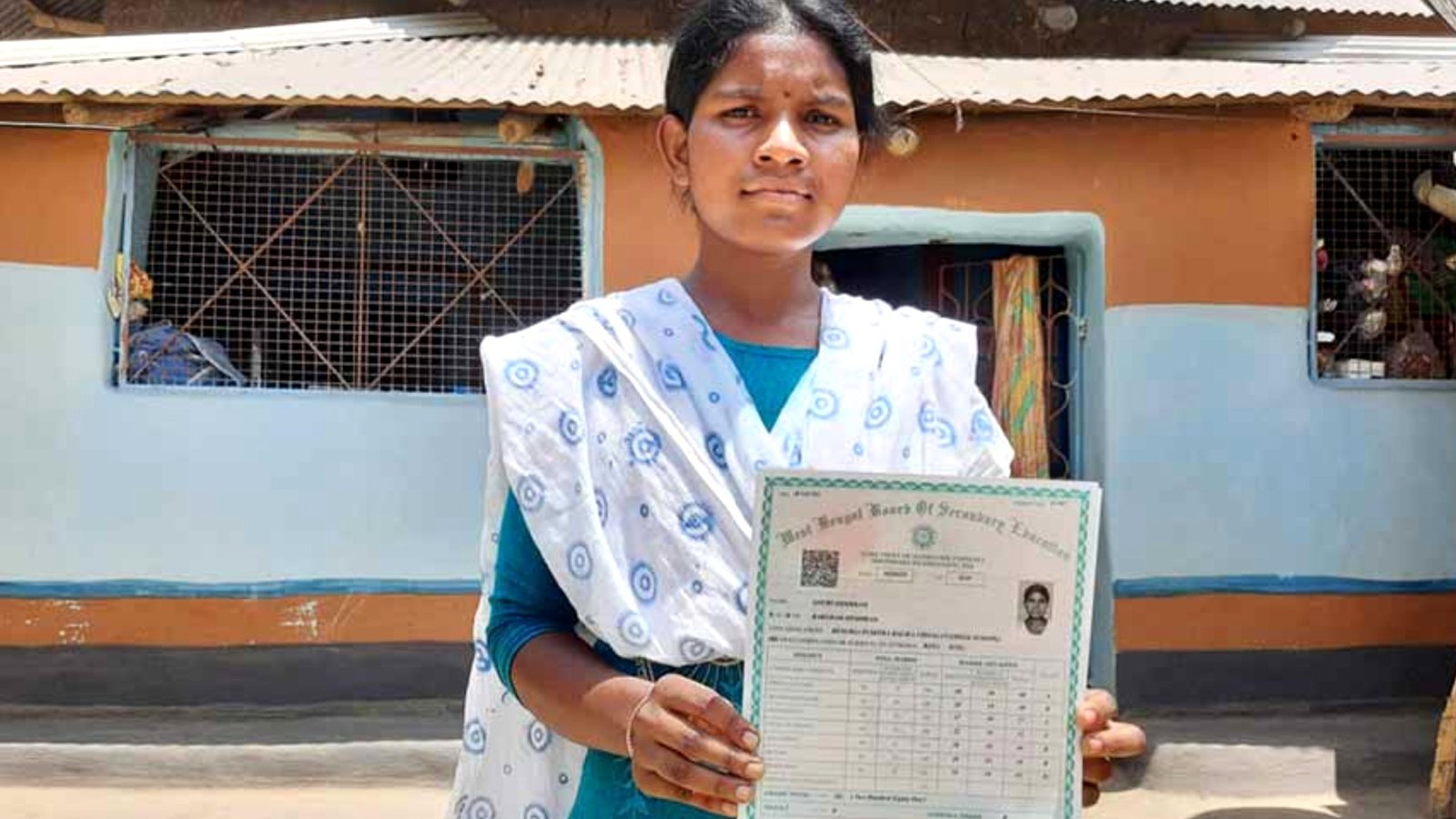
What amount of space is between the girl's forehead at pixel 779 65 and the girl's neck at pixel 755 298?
0.16 metres

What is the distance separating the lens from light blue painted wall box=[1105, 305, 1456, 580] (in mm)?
5992

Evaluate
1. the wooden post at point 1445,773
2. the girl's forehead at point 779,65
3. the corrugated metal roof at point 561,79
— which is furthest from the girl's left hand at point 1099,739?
the wooden post at point 1445,773

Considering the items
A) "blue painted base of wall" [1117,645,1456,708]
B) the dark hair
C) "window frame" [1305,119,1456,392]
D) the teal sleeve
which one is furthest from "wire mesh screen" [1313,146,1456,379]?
the teal sleeve

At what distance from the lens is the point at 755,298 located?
137 centimetres

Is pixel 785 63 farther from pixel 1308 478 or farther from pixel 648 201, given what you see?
pixel 1308 478

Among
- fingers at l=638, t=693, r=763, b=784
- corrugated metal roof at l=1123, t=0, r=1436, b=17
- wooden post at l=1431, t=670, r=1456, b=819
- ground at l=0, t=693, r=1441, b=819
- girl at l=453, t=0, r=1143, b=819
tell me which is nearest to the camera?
fingers at l=638, t=693, r=763, b=784

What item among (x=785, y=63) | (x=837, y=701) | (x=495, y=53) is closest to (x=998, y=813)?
(x=837, y=701)

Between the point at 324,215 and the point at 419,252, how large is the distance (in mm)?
432

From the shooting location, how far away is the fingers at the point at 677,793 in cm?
110

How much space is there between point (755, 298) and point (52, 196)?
17.6 feet

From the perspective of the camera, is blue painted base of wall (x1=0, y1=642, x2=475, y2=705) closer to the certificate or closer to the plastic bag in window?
the plastic bag in window

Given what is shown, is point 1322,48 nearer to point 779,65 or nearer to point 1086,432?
point 1086,432

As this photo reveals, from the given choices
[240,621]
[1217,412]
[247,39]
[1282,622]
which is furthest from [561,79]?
[1282,622]

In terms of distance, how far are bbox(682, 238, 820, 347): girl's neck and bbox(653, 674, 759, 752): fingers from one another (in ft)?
1.23
